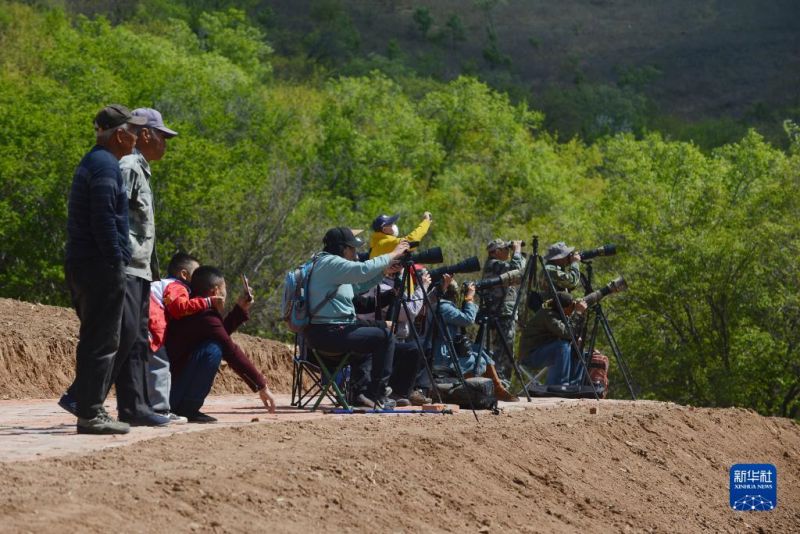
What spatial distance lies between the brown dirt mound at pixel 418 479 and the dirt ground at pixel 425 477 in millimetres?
13

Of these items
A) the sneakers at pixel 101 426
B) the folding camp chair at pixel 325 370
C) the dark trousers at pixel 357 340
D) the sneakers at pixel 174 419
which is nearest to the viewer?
the sneakers at pixel 101 426

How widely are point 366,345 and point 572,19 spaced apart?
163 m

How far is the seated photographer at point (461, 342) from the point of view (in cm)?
1380

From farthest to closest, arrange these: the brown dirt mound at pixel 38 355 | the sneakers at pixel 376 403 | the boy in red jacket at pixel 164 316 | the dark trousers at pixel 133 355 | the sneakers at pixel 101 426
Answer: the brown dirt mound at pixel 38 355
the sneakers at pixel 376 403
the boy in red jacket at pixel 164 316
the dark trousers at pixel 133 355
the sneakers at pixel 101 426

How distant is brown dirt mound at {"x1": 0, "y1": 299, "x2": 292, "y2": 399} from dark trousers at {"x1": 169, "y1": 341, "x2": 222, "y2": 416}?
5.75 m

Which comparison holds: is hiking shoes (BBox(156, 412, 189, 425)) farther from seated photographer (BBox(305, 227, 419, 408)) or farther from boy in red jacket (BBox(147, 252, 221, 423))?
seated photographer (BBox(305, 227, 419, 408))

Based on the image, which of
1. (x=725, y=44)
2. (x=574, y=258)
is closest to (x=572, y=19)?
(x=725, y=44)

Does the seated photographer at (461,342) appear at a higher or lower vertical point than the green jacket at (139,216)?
lower

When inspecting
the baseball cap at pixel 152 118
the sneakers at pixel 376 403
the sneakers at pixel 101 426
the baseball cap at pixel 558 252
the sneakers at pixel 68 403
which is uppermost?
the baseball cap at pixel 152 118

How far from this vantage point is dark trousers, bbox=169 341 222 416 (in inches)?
429

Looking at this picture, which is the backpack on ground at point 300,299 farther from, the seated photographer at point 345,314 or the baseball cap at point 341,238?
the baseball cap at point 341,238

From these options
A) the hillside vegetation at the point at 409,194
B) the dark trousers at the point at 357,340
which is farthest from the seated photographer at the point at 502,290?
the hillside vegetation at the point at 409,194

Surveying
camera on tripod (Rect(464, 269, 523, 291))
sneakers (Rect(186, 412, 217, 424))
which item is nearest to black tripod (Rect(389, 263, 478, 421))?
camera on tripod (Rect(464, 269, 523, 291))

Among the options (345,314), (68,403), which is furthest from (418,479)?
(345,314)
